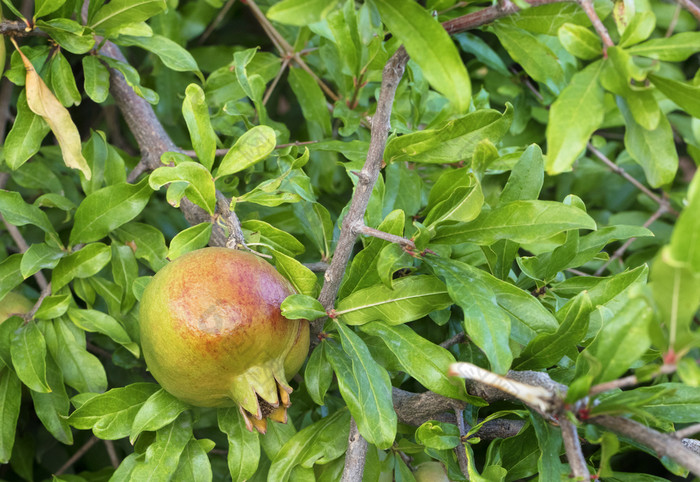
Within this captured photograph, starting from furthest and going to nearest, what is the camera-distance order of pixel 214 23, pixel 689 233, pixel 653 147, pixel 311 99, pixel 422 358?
pixel 214 23, pixel 311 99, pixel 422 358, pixel 653 147, pixel 689 233

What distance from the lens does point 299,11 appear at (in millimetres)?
583

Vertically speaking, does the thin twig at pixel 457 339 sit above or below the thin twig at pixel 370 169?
below

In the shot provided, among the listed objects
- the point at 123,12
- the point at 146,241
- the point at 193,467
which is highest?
the point at 123,12

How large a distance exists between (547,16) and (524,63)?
0.09 meters

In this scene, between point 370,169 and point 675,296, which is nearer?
point 675,296

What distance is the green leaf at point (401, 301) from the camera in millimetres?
810

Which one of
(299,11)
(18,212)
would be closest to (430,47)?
(299,11)

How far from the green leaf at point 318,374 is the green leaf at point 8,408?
0.47 metres

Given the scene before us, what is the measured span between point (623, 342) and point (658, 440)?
0.30ft

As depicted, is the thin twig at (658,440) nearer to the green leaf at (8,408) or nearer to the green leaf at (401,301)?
the green leaf at (401,301)

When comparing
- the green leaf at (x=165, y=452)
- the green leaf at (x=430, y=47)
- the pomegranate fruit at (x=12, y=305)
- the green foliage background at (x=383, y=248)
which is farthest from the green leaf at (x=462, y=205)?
the pomegranate fruit at (x=12, y=305)

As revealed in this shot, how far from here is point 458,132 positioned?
80cm

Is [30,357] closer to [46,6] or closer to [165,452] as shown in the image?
[165,452]

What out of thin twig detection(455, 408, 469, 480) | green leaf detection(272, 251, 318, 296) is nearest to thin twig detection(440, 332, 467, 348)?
thin twig detection(455, 408, 469, 480)
